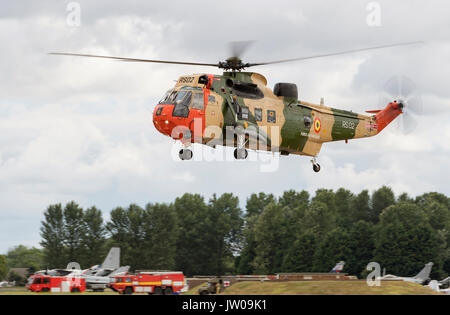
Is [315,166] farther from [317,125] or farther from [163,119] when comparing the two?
[163,119]

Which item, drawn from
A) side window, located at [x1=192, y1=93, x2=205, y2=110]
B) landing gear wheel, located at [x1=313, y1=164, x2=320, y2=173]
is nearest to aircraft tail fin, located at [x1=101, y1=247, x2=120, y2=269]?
landing gear wheel, located at [x1=313, y1=164, x2=320, y2=173]

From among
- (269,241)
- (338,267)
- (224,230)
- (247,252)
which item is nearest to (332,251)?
(338,267)

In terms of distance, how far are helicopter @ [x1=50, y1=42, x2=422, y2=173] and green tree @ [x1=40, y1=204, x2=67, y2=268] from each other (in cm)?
8164

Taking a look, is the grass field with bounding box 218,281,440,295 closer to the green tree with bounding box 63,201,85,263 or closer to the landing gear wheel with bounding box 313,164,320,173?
the landing gear wheel with bounding box 313,164,320,173

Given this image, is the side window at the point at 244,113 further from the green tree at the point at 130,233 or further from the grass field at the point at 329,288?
the green tree at the point at 130,233

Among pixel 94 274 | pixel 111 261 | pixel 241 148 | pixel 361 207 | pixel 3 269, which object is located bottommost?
pixel 94 274

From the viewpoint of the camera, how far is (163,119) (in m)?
48.5

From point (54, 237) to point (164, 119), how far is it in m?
92.0

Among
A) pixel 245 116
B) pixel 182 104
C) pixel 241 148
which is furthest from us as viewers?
pixel 245 116

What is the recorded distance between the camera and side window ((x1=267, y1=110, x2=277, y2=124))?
2088 inches

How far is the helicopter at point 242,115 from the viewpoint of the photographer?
4900cm

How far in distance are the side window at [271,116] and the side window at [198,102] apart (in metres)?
5.68
